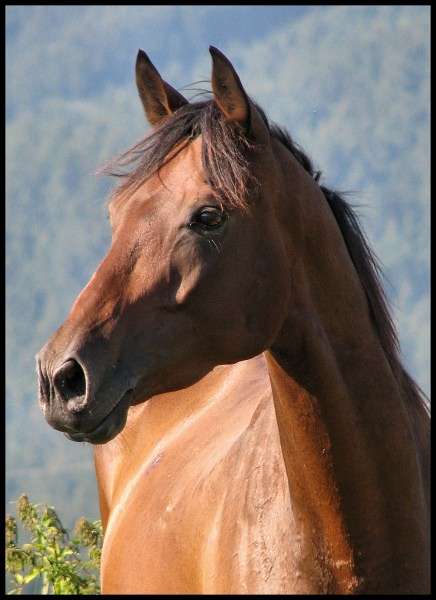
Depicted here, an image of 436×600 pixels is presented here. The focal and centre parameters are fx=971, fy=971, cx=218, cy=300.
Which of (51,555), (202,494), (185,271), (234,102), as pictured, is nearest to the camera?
(185,271)

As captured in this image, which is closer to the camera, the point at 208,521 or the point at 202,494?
the point at 208,521

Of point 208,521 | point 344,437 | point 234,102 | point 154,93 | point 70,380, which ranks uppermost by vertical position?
point 154,93

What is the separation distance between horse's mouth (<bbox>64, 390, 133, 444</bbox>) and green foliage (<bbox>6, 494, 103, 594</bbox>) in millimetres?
2415

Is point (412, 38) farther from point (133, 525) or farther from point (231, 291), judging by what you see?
point (231, 291)

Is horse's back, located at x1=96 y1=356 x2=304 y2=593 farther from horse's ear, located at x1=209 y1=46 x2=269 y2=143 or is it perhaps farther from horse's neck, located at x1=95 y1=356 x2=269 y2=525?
horse's ear, located at x1=209 y1=46 x2=269 y2=143

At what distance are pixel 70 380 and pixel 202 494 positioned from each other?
37.6 inches

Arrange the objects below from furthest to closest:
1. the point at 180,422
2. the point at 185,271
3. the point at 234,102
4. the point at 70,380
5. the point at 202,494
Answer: the point at 180,422 < the point at 202,494 < the point at 234,102 < the point at 185,271 < the point at 70,380

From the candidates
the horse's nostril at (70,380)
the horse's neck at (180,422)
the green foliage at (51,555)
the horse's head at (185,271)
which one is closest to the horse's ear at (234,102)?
the horse's head at (185,271)

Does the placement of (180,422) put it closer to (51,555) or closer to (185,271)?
(51,555)

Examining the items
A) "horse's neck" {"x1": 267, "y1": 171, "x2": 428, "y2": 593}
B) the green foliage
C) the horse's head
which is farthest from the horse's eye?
the green foliage

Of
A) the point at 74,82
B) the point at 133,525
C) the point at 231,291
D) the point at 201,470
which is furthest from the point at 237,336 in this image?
the point at 74,82

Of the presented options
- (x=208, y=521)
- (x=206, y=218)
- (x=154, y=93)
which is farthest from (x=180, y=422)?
(x=206, y=218)

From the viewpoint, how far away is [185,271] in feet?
7.81

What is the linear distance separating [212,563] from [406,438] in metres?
0.67
